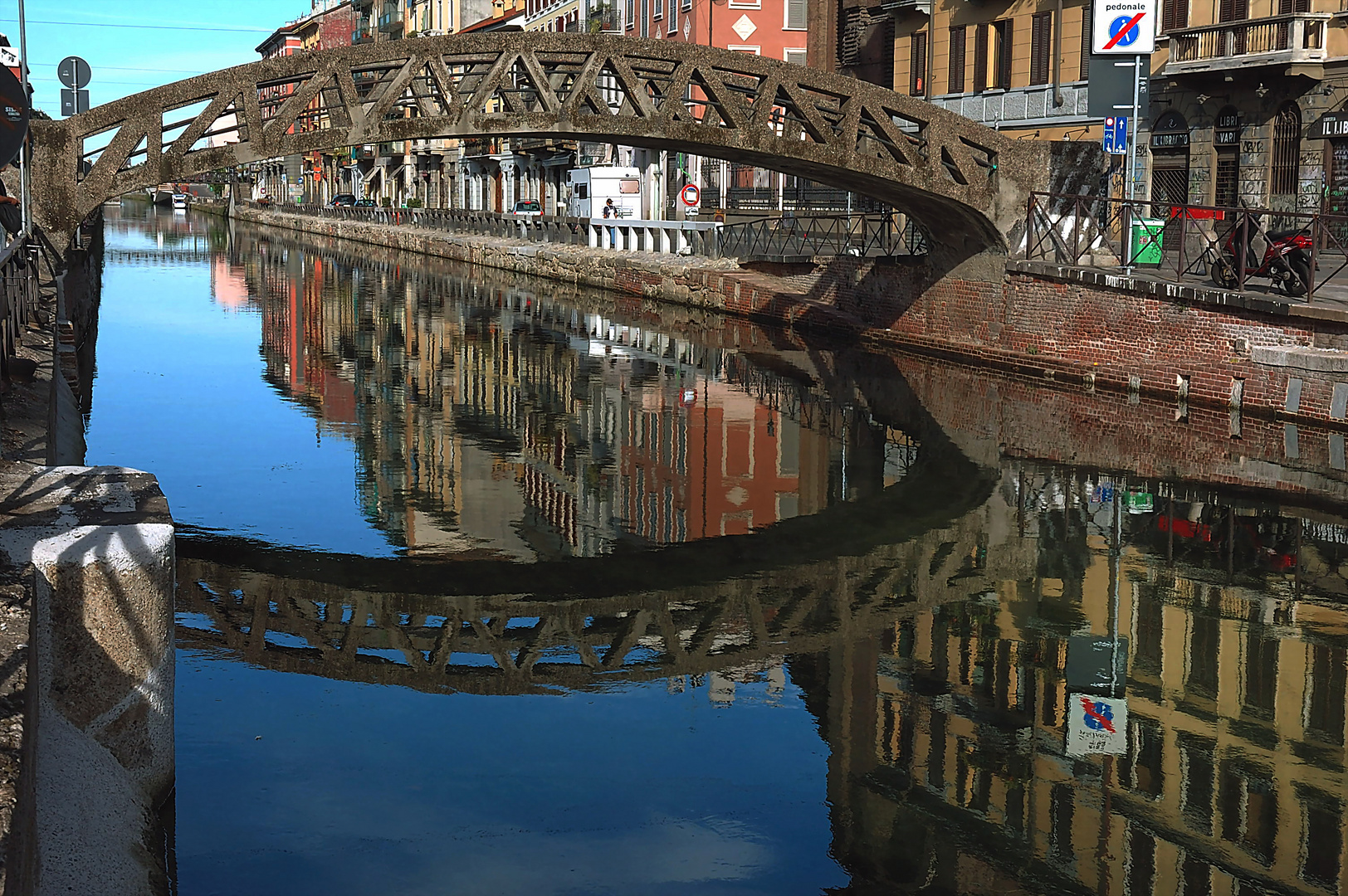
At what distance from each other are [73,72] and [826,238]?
1416 centimetres

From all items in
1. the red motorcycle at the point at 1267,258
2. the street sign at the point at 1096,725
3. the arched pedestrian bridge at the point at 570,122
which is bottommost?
the street sign at the point at 1096,725

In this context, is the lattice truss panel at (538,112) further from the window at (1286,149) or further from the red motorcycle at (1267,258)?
the window at (1286,149)

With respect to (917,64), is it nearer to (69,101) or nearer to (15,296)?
(69,101)

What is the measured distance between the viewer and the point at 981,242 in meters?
21.8

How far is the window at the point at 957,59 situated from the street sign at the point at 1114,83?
17582 mm

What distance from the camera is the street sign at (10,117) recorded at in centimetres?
689

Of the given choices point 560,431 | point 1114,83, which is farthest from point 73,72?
point 1114,83

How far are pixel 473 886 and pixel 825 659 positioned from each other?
3.45 m

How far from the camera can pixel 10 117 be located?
7.03 meters

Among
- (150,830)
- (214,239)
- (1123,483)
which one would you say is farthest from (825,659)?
(214,239)

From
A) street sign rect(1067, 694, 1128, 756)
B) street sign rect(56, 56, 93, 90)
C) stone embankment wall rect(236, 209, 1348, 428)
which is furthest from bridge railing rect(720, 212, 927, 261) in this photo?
street sign rect(1067, 694, 1128, 756)

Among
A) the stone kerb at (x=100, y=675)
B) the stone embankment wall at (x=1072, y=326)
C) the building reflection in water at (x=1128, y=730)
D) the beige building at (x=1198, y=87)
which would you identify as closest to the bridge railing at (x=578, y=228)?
the stone embankment wall at (x=1072, y=326)

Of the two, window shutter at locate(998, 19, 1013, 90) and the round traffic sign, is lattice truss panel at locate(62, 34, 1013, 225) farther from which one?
window shutter at locate(998, 19, 1013, 90)

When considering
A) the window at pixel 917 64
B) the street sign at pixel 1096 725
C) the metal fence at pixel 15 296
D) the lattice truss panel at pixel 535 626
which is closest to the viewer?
the street sign at pixel 1096 725
